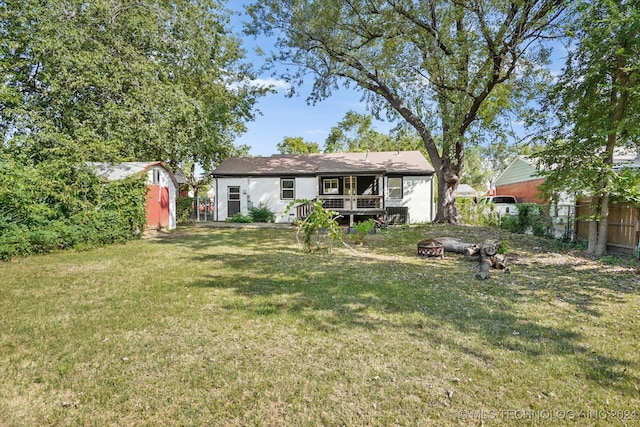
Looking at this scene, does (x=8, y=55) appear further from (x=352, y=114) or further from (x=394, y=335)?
(x=352, y=114)

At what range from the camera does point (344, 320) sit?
4188mm

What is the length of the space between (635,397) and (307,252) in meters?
7.16

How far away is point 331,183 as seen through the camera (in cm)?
1931

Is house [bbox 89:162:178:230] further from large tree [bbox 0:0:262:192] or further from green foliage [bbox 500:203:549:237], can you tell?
green foliage [bbox 500:203:549:237]

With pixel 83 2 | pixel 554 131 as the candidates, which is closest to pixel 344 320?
pixel 554 131

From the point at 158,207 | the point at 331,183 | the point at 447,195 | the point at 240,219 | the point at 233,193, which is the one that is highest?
the point at 331,183

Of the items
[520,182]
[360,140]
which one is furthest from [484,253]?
[360,140]

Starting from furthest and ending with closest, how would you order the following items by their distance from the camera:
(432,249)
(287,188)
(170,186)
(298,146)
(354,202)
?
(298,146) → (287,188) → (354,202) → (170,186) → (432,249)

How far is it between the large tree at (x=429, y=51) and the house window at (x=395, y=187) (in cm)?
313

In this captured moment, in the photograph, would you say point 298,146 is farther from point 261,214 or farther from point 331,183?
point 261,214

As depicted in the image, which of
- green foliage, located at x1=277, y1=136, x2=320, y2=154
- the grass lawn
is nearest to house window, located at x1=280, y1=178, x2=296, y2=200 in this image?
the grass lawn

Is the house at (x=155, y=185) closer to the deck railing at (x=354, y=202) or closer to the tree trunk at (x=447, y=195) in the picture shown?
the deck railing at (x=354, y=202)

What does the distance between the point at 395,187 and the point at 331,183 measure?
12.4 ft

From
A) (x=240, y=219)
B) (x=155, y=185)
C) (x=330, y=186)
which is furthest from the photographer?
(x=330, y=186)
